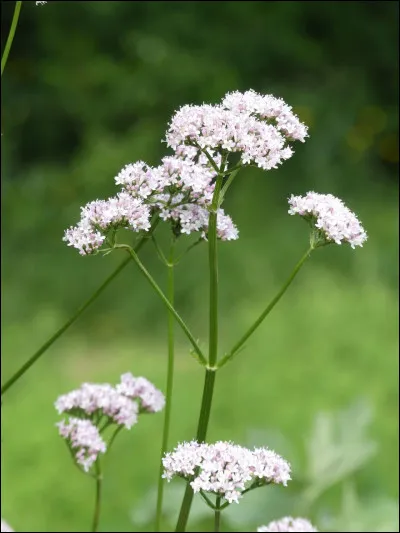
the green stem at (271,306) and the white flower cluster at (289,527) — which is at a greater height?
the green stem at (271,306)

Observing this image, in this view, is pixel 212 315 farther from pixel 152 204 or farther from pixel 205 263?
pixel 205 263

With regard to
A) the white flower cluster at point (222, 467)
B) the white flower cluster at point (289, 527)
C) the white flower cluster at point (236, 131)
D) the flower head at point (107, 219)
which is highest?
the white flower cluster at point (236, 131)

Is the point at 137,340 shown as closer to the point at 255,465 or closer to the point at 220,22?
the point at 220,22

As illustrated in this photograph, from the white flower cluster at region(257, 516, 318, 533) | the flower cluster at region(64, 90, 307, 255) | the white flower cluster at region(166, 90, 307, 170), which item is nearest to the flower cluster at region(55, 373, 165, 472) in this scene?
the white flower cluster at region(257, 516, 318, 533)

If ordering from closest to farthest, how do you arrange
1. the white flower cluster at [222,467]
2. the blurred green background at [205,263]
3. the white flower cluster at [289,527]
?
the white flower cluster at [222,467]
the white flower cluster at [289,527]
the blurred green background at [205,263]

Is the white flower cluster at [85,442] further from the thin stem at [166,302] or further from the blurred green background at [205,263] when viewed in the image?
the blurred green background at [205,263]

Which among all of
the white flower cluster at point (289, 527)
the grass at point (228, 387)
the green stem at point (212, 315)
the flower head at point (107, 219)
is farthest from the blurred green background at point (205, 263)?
the flower head at point (107, 219)

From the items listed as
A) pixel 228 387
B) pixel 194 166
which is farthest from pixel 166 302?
pixel 228 387

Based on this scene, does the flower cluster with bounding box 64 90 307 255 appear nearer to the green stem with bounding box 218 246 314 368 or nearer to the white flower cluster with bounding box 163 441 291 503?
the green stem with bounding box 218 246 314 368
